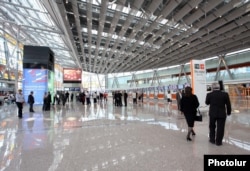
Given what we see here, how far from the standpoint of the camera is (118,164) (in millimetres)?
3131

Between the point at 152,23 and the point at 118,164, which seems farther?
the point at 152,23

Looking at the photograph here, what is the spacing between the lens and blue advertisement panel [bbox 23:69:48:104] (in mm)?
15727

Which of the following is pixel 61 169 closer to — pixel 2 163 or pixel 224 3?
pixel 2 163

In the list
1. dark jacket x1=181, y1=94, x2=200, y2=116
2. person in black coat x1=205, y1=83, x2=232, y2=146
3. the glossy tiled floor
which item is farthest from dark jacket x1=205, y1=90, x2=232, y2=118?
the glossy tiled floor

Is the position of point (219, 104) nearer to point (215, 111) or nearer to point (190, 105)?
point (215, 111)

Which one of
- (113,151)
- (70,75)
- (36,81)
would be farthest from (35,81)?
(113,151)

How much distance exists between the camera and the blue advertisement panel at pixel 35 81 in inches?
619

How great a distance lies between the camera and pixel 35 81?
15812mm

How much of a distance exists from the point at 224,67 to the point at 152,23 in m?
19.5

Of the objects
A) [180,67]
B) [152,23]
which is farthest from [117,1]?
[180,67]

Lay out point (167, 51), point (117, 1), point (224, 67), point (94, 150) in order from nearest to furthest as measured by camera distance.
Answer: point (94, 150)
point (117, 1)
point (167, 51)
point (224, 67)

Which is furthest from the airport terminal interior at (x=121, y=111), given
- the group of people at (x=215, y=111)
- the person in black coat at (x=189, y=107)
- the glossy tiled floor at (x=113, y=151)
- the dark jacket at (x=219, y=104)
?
the dark jacket at (x=219, y=104)

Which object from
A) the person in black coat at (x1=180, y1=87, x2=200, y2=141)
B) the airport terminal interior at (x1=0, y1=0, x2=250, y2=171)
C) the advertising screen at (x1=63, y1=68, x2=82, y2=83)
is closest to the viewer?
the airport terminal interior at (x1=0, y1=0, x2=250, y2=171)

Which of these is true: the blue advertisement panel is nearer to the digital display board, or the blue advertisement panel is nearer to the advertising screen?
the digital display board
